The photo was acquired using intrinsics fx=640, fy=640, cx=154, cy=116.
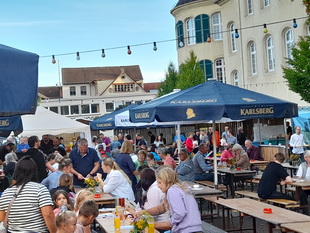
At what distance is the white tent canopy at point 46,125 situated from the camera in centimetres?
2288

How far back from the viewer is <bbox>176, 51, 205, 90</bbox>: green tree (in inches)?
1906

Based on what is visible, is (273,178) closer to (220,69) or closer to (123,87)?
(220,69)

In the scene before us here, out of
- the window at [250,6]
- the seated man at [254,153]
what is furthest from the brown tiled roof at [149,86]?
the seated man at [254,153]

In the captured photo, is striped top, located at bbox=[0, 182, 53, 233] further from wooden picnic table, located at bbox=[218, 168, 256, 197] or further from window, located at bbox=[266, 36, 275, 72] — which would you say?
window, located at bbox=[266, 36, 275, 72]

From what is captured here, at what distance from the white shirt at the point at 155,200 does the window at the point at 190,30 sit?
44.9m

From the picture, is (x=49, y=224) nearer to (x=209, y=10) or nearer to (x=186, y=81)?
(x=186, y=81)

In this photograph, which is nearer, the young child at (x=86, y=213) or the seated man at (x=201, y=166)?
the young child at (x=86, y=213)

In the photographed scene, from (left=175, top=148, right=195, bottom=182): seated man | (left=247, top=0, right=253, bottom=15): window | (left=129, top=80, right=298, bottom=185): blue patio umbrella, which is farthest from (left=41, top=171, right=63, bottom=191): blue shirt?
(left=247, top=0, right=253, bottom=15): window

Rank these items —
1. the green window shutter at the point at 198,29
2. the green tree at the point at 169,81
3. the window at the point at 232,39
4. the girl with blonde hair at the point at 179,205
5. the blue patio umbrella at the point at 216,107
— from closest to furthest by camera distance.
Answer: the girl with blonde hair at the point at 179,205 < the blue patio umbrella at the point at 216,107 < the window at the point at 232,39 < the green window shutter at the point at 198,29 < the green tree at the point at 169,81

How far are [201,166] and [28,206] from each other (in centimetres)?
969

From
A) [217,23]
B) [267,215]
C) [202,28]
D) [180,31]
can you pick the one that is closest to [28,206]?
[267,215]

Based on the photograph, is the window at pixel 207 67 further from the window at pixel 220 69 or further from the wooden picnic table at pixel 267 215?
the wooden picnic table at pixel 267 215

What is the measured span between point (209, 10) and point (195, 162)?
38148 millimetres

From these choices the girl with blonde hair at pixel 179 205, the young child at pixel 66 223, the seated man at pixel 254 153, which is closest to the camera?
the young child at pixel 66 223
